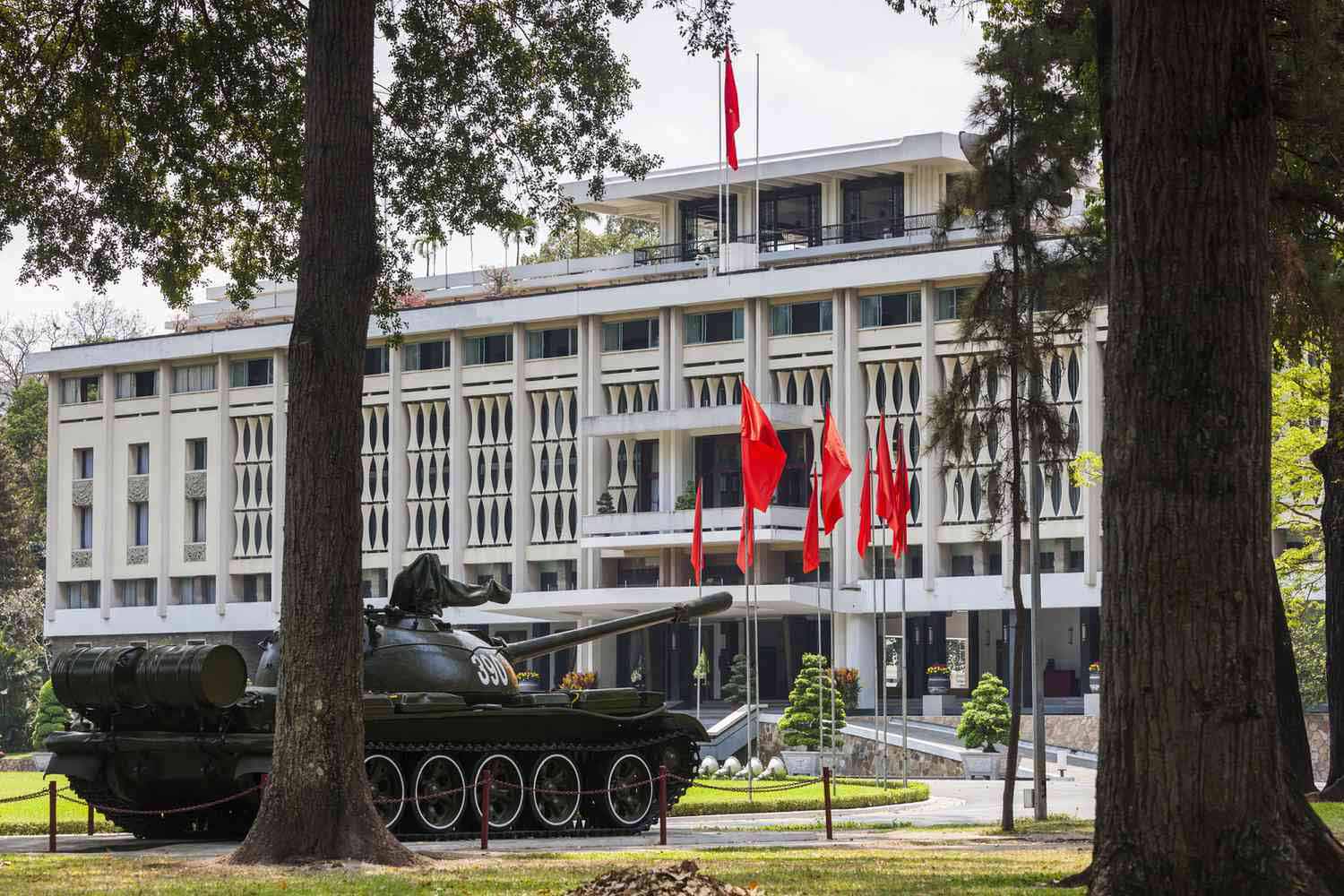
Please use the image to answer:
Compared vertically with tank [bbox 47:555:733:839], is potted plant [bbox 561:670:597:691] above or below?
below

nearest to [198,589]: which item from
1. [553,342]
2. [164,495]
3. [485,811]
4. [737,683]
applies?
[164,495]

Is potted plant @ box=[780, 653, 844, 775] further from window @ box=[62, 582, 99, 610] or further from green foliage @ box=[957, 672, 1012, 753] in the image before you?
window @ box=[62, 582, 99, 610]

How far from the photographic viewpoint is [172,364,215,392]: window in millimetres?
71062

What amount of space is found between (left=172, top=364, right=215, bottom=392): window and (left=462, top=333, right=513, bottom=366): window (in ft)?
34.9

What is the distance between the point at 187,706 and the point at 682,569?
142 feet

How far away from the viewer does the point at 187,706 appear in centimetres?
1931

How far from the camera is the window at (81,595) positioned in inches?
2879

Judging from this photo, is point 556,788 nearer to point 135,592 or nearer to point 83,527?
point 135,592

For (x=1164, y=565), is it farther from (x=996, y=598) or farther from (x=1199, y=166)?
(x=996, y=598)

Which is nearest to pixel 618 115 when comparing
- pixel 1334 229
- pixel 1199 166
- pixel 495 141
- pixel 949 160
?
pixel 495 141

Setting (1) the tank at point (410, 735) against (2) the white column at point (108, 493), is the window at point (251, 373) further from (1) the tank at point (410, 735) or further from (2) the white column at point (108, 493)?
(1) the tank at point (410, 735)

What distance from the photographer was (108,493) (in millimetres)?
72188

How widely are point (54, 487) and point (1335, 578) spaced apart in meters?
58.3

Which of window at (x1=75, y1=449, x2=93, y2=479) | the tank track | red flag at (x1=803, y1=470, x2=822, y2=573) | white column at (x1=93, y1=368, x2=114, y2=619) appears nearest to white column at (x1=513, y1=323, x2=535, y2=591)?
white column at (x1=93, y1=368, x2=114, y2=619)
